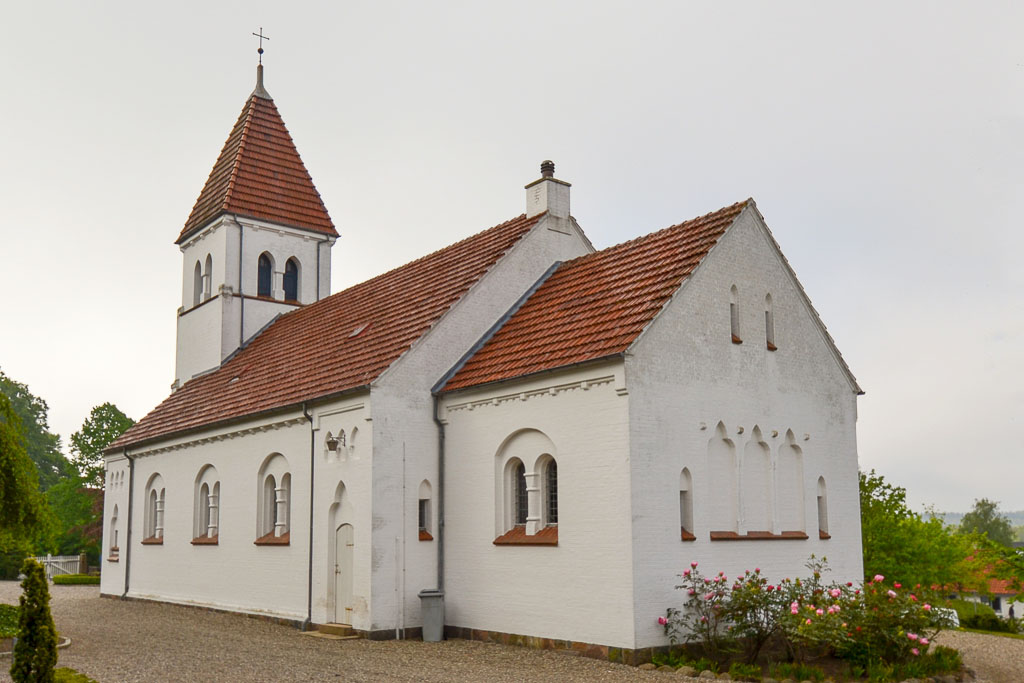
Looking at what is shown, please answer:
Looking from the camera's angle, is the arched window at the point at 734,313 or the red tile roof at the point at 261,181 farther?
the red tile roof at the point at 261,181

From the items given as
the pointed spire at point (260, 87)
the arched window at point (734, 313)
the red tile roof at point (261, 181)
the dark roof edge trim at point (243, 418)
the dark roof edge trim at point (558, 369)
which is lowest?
the dark roof edge trim at point (243, 418)

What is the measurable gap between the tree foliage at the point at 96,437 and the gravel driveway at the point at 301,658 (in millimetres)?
34724

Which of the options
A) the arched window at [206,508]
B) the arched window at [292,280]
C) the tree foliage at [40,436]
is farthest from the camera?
the tree foliage at [40,436]

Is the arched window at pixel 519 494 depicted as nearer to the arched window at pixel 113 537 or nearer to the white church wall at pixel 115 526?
the white church wall at pixel 115 526

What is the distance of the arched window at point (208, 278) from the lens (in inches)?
1254

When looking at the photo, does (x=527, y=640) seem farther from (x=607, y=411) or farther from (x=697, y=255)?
(x=697, y=255)

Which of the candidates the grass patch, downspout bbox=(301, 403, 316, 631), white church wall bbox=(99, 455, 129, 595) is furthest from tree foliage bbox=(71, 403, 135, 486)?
the grass patch

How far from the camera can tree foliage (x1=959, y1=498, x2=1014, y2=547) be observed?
102062mm

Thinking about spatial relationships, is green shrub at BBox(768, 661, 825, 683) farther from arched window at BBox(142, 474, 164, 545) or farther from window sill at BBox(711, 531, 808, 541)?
arched window at BBox(142, 474, 164, 545)

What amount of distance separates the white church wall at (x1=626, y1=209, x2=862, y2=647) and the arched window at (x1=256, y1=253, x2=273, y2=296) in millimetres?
18399

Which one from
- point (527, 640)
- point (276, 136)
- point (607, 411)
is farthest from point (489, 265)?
point (276, 136)

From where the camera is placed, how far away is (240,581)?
75.6 feet

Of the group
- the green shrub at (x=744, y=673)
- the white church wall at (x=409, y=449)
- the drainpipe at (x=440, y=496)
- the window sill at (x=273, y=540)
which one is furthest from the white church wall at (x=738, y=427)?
the window sill at (x=273, y=540)

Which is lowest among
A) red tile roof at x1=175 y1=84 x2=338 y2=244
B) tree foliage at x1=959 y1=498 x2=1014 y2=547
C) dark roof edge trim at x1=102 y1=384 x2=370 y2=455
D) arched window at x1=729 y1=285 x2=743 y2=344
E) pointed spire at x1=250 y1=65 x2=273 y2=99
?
tree foliage at x1=959 y1=498 x2=1014 y2=547
